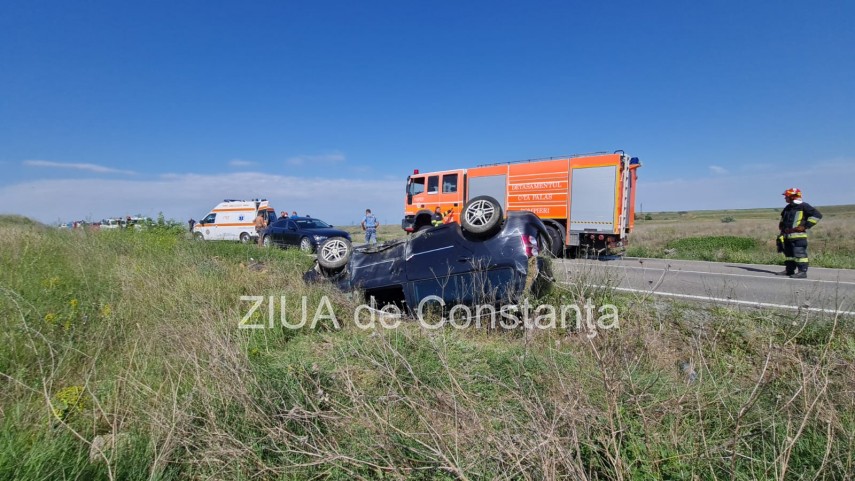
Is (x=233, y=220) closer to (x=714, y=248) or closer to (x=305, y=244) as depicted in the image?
(x=305, y=244)

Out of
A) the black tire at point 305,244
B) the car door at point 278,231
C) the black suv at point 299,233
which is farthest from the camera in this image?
the car door at point 278,231

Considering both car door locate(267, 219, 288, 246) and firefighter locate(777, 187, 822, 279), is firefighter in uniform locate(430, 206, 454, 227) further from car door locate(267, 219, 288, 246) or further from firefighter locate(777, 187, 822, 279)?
firefighter locate(777, 187, 822, 279)

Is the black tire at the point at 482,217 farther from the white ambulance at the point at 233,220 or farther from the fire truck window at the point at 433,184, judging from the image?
the white ambulance at the point at 233,220

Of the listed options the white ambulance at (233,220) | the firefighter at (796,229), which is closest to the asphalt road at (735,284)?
the firefighter at (796,229)

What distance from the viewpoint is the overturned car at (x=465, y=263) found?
3760 millimetres

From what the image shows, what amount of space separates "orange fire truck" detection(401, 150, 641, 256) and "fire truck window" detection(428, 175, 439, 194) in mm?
463

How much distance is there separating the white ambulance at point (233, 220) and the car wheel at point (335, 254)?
14140mm

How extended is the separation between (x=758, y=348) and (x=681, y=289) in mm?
3359

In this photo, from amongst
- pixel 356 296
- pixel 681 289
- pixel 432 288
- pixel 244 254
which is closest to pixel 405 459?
pixel 432 288

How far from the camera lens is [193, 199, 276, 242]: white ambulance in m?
18.3

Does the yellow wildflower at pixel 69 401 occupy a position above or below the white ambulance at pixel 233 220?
below

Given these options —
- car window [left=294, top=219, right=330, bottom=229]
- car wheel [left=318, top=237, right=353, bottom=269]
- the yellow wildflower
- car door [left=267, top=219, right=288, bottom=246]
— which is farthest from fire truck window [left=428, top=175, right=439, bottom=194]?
the yellow wildflower

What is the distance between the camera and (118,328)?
3.40 m

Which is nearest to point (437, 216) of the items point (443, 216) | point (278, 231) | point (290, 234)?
point (443, 216)
